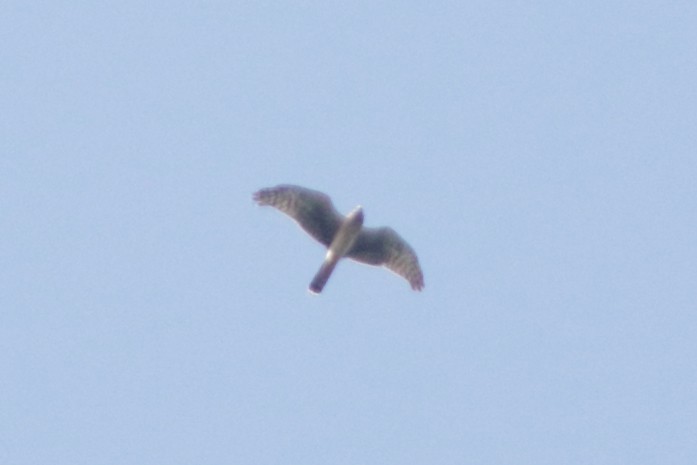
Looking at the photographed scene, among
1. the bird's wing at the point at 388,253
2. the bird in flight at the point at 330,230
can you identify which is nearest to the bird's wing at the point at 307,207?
the bird in flight at the point at 330,230

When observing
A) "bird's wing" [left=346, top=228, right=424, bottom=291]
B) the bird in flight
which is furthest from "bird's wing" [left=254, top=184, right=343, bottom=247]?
"bird's wing" [left=346, top=228, right=424, bottom=291]

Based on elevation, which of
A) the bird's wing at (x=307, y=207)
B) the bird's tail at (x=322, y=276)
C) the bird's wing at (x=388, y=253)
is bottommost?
the bird's tail at (x=322, y=276)

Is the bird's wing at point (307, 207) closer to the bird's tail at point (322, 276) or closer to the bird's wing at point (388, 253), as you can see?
the bird's tail at point (322, 276)

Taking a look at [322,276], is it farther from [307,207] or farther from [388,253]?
[388,253]

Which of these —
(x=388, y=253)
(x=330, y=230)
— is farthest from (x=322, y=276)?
(x=388, y=253)

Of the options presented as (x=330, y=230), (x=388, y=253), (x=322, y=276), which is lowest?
(x=322, y=276)

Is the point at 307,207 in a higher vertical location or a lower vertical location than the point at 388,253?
lower
